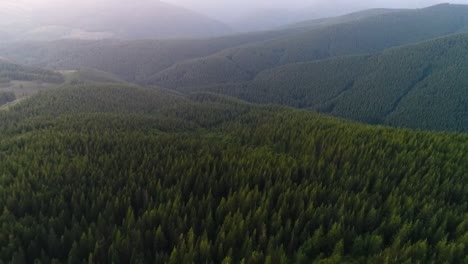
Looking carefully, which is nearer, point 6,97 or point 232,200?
point 232,200

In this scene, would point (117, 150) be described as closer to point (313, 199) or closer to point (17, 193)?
point (17, 193)

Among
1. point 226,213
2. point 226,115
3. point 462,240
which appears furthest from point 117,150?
point 226,115

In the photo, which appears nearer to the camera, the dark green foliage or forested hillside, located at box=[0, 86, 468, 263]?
forested hillside, located at box=[0, 86, 468, 263]

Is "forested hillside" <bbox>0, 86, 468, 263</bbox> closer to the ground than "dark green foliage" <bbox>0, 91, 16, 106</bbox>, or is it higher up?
higher up

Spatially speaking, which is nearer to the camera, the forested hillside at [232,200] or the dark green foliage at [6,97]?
the forested hillside at [232,200]

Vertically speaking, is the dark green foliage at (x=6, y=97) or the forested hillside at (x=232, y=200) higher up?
the forested hillside at (x=232, y=200)

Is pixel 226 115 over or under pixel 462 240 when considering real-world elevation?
under

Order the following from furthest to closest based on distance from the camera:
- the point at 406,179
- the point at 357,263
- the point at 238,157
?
the point at 238,157
the point at 406,179
the point at 357,263

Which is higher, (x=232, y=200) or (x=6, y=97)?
(x=232, y=200)
